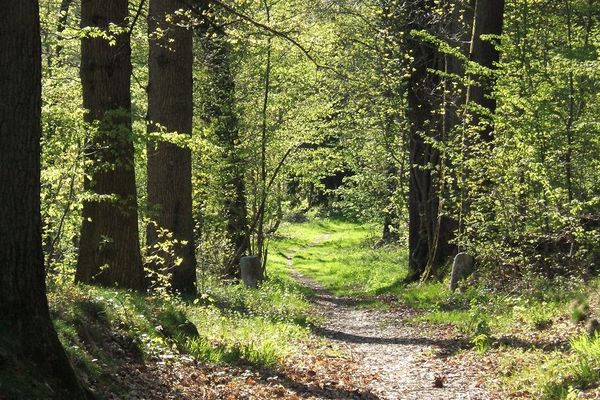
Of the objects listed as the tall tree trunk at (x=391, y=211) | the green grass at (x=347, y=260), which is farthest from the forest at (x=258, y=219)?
the tall tree trunk at (x=391, y=211)

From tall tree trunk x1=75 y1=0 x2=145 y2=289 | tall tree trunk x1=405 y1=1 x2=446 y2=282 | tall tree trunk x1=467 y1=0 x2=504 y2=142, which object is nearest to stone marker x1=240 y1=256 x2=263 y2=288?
tall tree trunk x1=405 y1=1 x2=446 y2=282

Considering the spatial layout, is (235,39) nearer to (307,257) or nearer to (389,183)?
(389,183)

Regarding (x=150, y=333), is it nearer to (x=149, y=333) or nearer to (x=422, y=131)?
(x=149, y=333)

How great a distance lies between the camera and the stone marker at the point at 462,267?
594 inches

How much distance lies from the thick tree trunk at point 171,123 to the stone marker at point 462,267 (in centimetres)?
578

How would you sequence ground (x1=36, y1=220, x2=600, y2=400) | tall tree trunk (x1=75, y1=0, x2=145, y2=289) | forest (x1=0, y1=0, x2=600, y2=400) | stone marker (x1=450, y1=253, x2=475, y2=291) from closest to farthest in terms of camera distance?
forest (x1=0, y1=0, x2=600, y2=400) → ground (x1=36, y1=220, x2=600, y2=400) → tall tree trunk (x1=75, y1=0, x2=145, y2=289) → stone marker (x1=450, y1=253, x2=475, y2=291)

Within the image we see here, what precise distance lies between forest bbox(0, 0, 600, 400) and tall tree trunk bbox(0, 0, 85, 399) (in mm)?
14

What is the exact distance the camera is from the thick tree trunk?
41.6 ft

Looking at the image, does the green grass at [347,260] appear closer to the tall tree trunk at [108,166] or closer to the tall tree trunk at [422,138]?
the tall tree trunk at [422,138]

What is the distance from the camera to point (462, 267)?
15.2m

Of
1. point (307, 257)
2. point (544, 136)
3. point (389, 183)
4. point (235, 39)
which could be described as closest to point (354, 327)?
point (544, 136)

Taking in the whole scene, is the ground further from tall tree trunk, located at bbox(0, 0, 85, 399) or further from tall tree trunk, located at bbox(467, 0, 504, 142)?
tall tree trunk, located at bbox(467, 0, 504, 142)

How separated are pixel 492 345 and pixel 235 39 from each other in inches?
226

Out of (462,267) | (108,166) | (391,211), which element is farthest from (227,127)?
(108,166)
